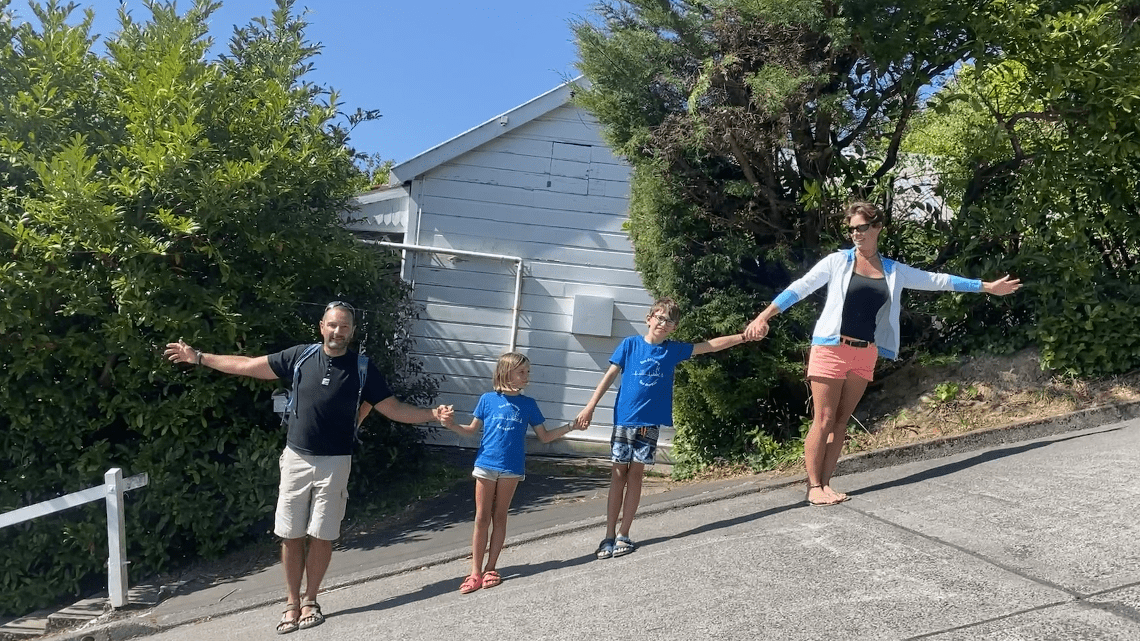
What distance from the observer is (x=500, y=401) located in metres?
5.25

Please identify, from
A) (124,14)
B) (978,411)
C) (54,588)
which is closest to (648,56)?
(978,411)

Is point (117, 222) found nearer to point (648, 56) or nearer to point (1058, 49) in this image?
point (648, 56)

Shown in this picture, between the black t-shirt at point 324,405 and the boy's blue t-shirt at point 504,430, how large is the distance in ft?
2.25

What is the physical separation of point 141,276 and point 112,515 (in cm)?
152

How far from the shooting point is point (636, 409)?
5297 mm

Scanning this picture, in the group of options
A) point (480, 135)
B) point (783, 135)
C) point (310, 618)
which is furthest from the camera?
point (480, 135)

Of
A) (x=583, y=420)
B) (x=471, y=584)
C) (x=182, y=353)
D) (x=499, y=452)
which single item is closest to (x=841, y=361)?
(x=583, y=420)

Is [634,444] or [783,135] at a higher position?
[783,135]

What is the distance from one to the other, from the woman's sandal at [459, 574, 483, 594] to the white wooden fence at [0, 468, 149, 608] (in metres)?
2.36

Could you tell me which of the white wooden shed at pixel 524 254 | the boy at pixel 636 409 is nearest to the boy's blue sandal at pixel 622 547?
the boy at pixel 636 409

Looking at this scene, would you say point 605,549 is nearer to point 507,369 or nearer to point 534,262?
point 507,369

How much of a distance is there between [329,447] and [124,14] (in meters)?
4.21

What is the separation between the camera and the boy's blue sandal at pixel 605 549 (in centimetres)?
537

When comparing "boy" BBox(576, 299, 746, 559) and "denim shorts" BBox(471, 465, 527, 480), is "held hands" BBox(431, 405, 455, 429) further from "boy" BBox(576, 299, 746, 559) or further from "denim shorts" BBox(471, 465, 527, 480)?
"boy" BBox(576, 299, 746, 559)
